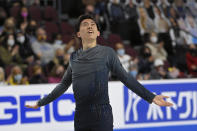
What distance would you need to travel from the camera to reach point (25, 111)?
5.54 m

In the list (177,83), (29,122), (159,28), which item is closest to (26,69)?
(29,122)

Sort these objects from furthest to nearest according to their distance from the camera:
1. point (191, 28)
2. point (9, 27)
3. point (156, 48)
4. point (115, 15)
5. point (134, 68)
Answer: point (191, 28) → point (115, 15) → point (156, 48) → point (9, 27) → point (134, 68)

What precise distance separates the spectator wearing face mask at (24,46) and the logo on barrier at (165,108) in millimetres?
3808

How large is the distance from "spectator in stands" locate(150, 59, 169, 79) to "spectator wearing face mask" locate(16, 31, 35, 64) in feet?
8.74

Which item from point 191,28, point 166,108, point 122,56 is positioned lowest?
point 166,108

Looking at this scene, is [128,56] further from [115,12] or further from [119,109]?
[119,109]

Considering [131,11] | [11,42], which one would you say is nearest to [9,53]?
[11,42]

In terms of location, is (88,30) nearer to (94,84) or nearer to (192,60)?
(94,84)

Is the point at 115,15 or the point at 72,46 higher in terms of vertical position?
the point at 115,15

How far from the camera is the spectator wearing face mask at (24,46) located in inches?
364

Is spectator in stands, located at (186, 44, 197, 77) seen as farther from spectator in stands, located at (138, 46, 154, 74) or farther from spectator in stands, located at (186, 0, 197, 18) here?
spectator in stands, located at (186, 0, 197, 18)

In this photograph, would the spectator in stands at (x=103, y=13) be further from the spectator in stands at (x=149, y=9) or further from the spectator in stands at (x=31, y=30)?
the spectator in stands at (x=31, y=30)

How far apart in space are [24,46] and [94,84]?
261 inches

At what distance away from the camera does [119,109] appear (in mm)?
5789
